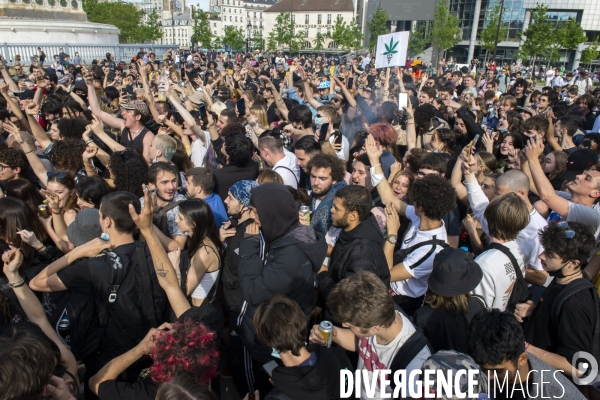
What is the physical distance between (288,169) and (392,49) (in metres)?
6.34

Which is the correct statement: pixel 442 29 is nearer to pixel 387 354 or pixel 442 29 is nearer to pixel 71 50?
pixel 71 50

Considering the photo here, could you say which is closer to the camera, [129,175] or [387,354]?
[387,354]

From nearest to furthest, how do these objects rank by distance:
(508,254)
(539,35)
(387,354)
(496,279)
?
(387,354)
(496,279)
(508,254)
(539,35)

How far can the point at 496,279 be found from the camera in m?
3.02

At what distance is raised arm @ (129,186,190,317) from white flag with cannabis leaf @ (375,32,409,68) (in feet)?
27.9

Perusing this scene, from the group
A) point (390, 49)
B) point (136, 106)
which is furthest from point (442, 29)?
point (136, 106)

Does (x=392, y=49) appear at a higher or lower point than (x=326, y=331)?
higher

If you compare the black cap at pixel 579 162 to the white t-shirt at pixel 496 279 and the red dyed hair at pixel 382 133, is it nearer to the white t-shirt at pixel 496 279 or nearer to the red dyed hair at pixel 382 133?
the red dyed hair at pixel 382 133

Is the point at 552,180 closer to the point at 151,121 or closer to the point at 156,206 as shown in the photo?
the point at 156,206

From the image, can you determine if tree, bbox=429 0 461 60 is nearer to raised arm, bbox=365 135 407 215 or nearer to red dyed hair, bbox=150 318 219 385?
raised arm, bbox=365 135 407 215

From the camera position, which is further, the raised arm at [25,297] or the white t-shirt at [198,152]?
the white t-shirt at [198,152]

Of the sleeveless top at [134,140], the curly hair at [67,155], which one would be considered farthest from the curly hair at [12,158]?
the sleeveless top at [134,140]

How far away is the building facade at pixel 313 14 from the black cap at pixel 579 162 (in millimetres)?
106320

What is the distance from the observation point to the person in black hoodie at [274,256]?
2764mm
